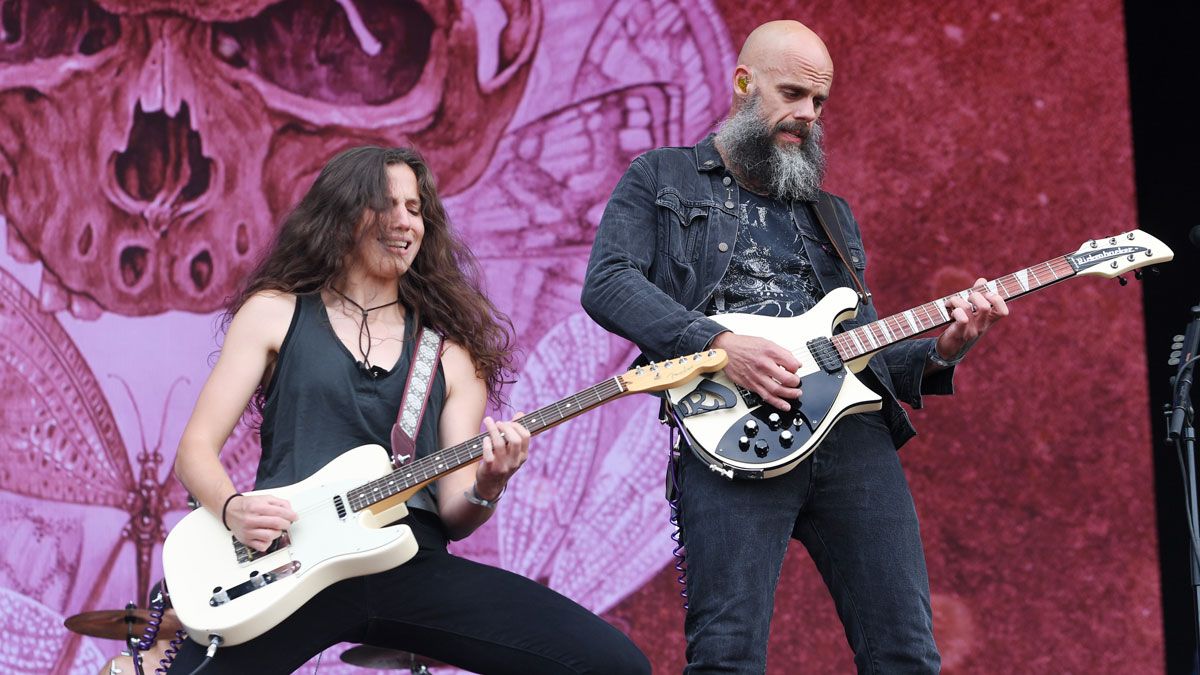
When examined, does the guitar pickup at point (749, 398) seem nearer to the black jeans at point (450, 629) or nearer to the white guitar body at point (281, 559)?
the black jeans at point (450, 629)

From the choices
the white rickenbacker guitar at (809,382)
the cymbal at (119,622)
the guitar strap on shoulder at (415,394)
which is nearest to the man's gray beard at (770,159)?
the white rickenbacker guitar at (809,382)

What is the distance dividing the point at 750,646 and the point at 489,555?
7.23ft

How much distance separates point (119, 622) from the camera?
424 cm

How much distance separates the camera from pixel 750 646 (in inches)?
121

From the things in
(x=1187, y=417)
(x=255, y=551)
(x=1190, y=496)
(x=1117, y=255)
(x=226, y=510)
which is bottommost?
(x=1190, y=496)

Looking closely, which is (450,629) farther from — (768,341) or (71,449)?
(71,449)

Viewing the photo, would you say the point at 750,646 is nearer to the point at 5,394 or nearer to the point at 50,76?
the point at 5,394

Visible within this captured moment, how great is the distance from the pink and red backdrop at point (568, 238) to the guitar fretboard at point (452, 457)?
1.79 meters

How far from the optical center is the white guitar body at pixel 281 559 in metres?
3.02

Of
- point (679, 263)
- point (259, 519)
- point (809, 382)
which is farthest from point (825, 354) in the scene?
point (259, 519)

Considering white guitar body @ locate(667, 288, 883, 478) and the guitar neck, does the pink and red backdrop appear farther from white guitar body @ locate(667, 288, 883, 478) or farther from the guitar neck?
white guitar body @ locate(667, 288, 883, 478)

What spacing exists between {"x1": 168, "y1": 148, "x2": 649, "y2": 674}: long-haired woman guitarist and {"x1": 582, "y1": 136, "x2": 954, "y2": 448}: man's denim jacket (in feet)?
1.40

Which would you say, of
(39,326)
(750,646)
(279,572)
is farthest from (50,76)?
(750,646)

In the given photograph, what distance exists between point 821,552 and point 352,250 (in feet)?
4.92
